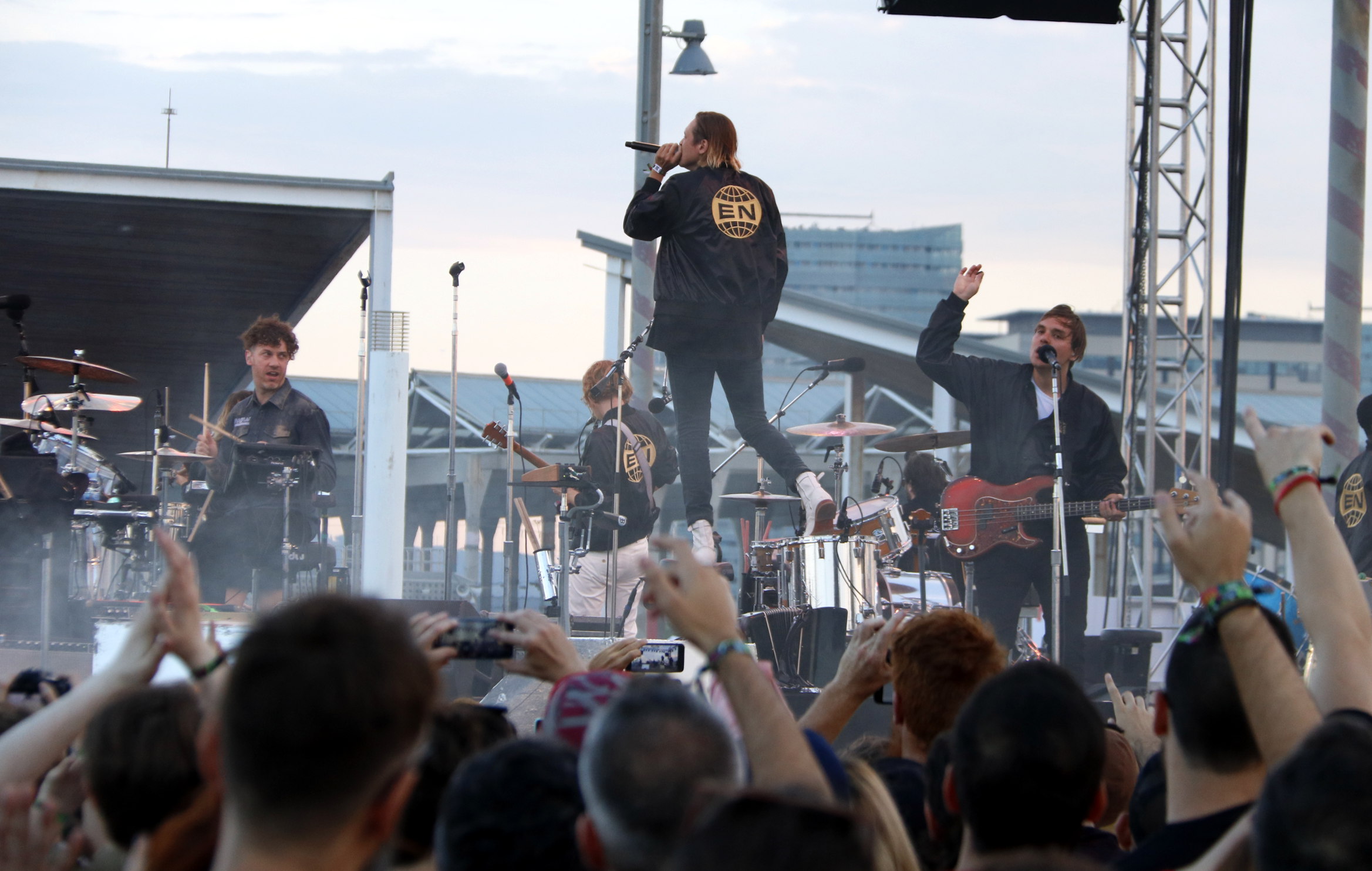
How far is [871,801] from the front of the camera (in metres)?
1.89

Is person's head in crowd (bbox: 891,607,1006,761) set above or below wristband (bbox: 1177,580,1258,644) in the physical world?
below

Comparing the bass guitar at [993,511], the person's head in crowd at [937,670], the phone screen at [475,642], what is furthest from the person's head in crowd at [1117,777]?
the bass guitar at [993,511]

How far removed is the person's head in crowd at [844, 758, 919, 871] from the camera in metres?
1.79

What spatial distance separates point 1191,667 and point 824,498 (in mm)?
4227

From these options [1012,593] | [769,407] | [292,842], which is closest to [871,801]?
[292,842]

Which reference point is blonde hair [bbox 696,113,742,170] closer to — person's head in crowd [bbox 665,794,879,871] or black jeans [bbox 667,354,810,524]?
black jeans [bbox 667,354,810,524]

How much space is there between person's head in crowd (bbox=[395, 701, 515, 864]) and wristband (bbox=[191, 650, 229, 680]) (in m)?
0.36

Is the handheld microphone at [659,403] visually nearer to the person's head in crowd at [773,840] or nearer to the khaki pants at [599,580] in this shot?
the khaki pants at [599,580]

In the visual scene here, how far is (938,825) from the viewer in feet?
6.50

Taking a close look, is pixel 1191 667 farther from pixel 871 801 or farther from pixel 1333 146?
pixel 1333 146

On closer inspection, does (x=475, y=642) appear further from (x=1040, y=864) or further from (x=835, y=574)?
(x=835, y=574)

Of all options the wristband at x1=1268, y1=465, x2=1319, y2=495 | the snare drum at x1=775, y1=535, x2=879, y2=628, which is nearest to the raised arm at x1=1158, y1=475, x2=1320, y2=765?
the wristband at x1=1268, y1=465, x2=1319, y2=495

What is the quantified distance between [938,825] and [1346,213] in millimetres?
6122

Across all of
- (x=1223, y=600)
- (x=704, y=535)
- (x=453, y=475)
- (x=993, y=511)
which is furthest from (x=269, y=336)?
(x=1223, y=600)
